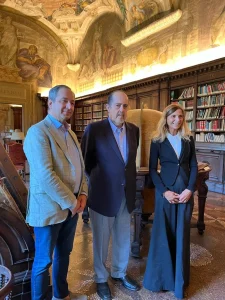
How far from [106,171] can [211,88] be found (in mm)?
5651

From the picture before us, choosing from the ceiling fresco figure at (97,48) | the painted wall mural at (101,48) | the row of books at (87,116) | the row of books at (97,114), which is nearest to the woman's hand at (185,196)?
the painted wall mural at (101,48)

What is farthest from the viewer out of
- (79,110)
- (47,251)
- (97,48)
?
(79,110)

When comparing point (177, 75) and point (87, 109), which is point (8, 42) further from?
point (177, 75)

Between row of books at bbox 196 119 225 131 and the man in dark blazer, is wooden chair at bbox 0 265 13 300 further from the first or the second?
row of books at bbox 196 119 225 131

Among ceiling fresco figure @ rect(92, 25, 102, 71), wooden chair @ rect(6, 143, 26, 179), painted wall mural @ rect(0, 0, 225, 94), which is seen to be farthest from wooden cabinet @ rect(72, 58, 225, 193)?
ceiling fresco figure @ rect(92, 25, 102, 71)

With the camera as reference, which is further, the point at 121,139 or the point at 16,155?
the point at 16,155

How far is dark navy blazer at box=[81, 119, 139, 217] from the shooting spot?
6.77 feet

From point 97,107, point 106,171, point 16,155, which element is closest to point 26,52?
point 97,107

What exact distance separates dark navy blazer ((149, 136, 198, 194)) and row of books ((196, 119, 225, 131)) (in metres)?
4.77

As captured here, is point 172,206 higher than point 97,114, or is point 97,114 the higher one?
point 97,114

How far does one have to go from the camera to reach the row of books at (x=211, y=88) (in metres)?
6.41

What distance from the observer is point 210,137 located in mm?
6789

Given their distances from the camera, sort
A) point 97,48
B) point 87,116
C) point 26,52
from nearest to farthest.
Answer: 1. point 97,48
2. point 26,52
3. point 87,116

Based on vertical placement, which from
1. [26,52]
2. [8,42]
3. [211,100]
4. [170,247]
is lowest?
[170,247]
